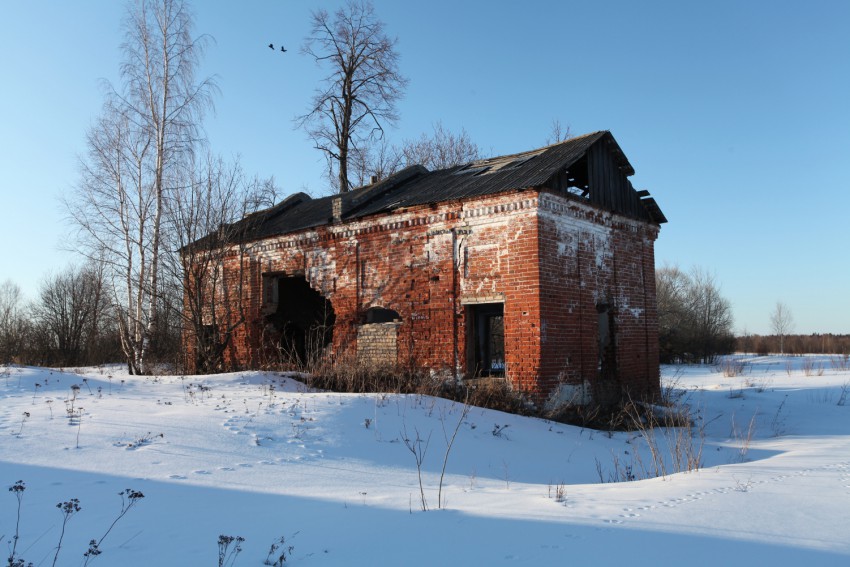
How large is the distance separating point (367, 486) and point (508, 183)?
25.5 ft

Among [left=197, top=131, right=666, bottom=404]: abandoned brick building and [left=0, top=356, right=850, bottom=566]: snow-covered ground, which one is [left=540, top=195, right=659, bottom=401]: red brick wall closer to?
[left=197, top=131, right=666, bottom=404]: abandoned brick building

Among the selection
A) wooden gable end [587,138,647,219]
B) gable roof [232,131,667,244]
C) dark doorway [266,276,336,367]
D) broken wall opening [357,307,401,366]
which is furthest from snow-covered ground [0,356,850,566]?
dark doorway [266,276,336,367]

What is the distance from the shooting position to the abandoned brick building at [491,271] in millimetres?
11352

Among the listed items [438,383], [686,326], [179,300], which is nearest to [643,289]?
[438,383]

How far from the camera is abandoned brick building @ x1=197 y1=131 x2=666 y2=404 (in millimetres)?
11352

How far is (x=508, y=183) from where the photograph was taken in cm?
1192

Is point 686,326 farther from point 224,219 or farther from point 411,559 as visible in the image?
point 411,559

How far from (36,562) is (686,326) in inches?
1357

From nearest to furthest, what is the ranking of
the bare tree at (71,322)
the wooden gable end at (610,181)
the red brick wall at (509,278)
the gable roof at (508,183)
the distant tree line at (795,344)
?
the red brick wall at (509,278) → the gable roof at (508,183) → the wooden gable end at (610,181) → the bare tree at (71,322) → the distant tree line at (795,344)

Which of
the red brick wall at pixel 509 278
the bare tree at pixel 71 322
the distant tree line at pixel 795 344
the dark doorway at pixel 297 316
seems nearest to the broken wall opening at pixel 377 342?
the red brick wall at pixel 509 278

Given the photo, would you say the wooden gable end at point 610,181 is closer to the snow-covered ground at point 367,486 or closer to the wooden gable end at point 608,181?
the wooden gable end at point 608,181

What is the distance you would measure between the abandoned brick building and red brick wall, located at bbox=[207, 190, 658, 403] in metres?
0.03

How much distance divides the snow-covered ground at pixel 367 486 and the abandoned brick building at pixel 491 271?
7.43ft

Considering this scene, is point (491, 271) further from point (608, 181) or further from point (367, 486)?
point (367, 486)
